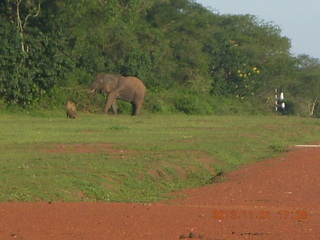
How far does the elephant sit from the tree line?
1105mm

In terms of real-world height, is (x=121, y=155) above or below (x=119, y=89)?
above

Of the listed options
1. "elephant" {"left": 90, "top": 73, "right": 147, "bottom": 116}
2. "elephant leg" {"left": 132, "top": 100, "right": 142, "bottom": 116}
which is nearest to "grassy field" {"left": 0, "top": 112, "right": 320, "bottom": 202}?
"elephant" {"left": 90, "top": 73, "right": 147, "bottom": 116}

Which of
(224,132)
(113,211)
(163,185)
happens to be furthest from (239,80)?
(113,211)

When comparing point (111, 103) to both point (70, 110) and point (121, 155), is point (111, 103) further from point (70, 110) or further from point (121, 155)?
point (121, 155)

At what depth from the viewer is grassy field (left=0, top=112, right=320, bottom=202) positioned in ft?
37.8

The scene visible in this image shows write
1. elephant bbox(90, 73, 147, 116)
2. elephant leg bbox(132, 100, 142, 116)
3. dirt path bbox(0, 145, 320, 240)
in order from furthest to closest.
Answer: elephant leg bbox(132, 100, 142, 116) → elephant bbox(90, 73, 147, 116) → dirt path bbox(0, 145, 320, 240)

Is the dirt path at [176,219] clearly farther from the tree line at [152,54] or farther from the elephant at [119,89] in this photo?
the elephant at [119,89]

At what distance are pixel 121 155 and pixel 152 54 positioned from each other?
74.5 ft

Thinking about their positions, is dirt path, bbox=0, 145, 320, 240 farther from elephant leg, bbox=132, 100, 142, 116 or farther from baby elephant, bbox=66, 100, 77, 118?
elephant leg, bbox=132, 100, 142, 116

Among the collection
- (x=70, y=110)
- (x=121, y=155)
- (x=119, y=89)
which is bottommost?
(x=70, y=110)

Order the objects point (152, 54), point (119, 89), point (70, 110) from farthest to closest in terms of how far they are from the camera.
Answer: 1. point (152, 54)
2. point (119, 89)
3. point (70, 110)

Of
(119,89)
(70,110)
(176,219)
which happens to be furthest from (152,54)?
(176,219)

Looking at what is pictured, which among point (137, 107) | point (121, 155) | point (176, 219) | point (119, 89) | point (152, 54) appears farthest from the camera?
point (152, 54)

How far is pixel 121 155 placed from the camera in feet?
50.3
